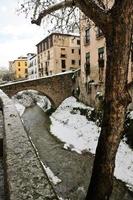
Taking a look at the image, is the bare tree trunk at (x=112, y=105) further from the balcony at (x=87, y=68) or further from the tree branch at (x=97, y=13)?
the balcony at (x=87, y=68)

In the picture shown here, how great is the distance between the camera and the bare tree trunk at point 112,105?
4.59m

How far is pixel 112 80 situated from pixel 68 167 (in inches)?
345

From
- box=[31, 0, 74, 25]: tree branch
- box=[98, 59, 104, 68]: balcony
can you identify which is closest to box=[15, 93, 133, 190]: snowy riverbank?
box=[98, 59, 104, 68]: balcony

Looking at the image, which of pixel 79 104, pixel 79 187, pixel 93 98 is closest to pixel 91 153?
pixel 79 187

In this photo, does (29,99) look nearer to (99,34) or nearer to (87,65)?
(87,65)

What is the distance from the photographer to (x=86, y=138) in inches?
686

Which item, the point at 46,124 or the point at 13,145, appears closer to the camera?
the point at 13,145

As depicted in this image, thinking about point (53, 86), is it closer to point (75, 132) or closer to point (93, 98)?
point (93, 98)

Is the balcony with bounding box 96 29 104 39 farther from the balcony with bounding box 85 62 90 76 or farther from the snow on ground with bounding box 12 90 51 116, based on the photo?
the snow on ground with bounding box 12 90 51 116

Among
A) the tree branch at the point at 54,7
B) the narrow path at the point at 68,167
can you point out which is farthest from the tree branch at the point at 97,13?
the narrow path at the point at 68,167

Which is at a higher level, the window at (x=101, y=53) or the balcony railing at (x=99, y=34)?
the balcony railing at (x=99, y=34)

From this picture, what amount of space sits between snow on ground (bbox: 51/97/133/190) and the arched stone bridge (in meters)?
0.84

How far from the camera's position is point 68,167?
12.8 meters

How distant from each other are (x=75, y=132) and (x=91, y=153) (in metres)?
4.95
